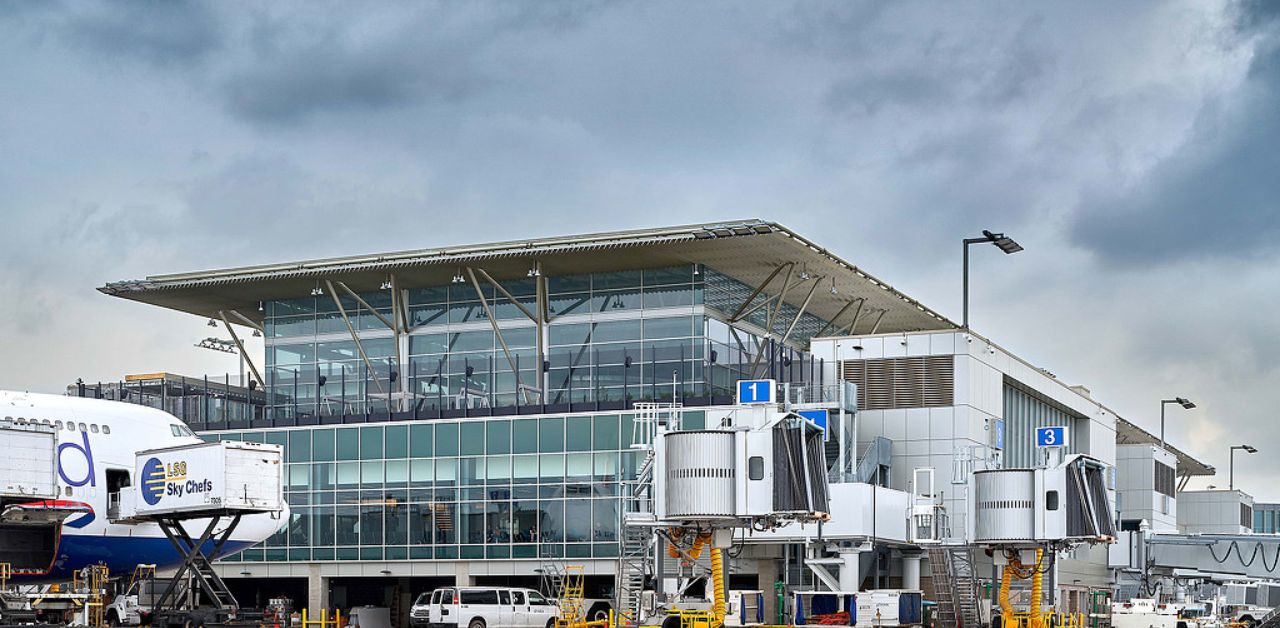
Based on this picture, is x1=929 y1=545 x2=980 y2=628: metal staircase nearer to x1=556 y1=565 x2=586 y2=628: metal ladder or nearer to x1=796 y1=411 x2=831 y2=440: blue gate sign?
x1=796 y1=411 x2=831 y2=440: blue gate sign

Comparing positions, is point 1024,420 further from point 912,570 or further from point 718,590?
point 718,590

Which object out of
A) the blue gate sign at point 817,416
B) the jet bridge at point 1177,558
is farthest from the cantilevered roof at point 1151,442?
the blue gate sign at point 817,416

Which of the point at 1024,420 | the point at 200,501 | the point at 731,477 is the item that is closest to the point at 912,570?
the point at 1024,420

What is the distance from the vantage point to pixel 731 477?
5169 centimetres

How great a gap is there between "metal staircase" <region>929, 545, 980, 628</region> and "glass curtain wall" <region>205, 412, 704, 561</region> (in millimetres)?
11925

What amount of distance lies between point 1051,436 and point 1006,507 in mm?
17134

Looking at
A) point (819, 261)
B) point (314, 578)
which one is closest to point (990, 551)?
point (819, 261)

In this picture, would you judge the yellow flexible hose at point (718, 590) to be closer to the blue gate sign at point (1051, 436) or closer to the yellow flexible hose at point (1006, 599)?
the yellow flexible hose at point (1006, 599)

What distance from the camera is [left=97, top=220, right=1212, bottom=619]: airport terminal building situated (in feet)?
240

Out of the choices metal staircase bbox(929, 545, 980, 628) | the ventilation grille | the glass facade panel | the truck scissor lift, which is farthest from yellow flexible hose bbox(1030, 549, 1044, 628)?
the truck scissor lift

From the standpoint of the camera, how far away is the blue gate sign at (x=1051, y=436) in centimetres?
7738

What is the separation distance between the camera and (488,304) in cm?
8369

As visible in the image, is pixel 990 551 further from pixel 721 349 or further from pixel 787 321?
pixel 787 321

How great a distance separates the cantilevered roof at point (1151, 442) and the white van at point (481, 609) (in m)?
56.9
